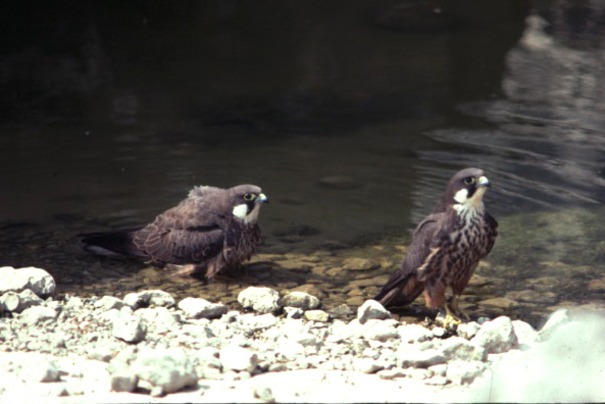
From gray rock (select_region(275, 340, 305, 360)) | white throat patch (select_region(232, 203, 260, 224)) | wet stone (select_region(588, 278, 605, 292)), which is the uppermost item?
white throat patch (select_region(232, 203, 260, 224))

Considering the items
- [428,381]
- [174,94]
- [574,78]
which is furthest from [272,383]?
[574,78]

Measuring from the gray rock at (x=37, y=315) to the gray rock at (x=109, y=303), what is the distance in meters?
0.39

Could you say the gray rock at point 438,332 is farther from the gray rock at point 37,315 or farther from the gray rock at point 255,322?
the gray rock at point 37,315

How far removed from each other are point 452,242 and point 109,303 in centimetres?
213

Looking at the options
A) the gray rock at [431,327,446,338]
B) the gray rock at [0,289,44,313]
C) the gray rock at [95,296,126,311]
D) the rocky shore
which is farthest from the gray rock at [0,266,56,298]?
the gray rock at [431,327,446,338]

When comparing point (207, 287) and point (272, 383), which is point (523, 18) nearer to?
point (207, 287)

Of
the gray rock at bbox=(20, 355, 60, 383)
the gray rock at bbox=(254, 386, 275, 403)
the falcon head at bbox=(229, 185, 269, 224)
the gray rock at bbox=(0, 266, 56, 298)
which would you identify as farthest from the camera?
the falcon head at bbox=(229, 185, 269, 224)

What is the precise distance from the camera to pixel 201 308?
23.0 feet

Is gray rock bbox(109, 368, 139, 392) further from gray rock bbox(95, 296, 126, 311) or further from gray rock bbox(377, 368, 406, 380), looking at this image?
gray rock bbox(95, 296, 126, 311)

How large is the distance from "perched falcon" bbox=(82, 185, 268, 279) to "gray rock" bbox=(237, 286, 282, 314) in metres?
0.60

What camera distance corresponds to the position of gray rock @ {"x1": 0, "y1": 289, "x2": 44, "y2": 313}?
6816 millimetres

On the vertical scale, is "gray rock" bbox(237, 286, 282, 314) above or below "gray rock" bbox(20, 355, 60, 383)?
below

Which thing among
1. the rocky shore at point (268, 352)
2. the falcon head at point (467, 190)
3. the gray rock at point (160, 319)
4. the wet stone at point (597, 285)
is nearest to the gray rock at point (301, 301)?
the rocky shore at point (268, 352)

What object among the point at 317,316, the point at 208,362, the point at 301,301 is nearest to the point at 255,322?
the point at 317,316
